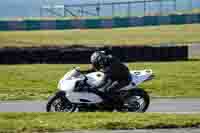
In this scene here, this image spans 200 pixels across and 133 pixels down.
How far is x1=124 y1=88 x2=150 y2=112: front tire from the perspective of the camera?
1323 centimetres

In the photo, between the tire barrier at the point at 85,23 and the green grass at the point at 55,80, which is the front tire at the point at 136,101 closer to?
the green grass at the point at 55,80

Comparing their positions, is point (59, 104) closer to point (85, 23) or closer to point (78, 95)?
point (78, 95)

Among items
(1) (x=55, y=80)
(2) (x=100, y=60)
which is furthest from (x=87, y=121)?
(1) (x=55, y=80)

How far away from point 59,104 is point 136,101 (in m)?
1.46

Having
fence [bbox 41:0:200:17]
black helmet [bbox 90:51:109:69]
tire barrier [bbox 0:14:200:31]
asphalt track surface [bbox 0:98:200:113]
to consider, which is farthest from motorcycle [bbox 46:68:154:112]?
fence [bbox 41:0:200:17]

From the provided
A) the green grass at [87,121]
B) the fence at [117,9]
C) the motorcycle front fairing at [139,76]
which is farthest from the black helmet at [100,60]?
the fence at [117,9]

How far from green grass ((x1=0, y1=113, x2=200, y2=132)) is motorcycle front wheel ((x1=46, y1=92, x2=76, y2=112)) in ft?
5.42

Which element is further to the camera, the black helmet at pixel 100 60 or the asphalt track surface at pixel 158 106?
the asphalt track surface at pixel 158 106

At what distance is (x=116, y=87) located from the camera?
13172 millimetres

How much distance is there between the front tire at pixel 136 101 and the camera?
13.2 metres

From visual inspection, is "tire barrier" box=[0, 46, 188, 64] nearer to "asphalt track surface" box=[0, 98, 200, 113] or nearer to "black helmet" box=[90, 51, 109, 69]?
"asphalt track surface" box=[0, 98, 200, 113]

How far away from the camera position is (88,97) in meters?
13.1

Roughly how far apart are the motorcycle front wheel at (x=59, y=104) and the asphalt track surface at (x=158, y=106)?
173cm

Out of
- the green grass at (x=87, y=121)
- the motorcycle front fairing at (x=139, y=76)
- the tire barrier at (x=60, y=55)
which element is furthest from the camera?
the tire barrier at (x=60, y=55)
